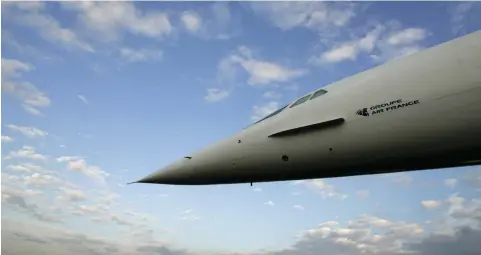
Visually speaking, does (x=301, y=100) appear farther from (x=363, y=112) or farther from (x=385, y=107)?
(x=385, y=107)

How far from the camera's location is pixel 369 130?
6.37m

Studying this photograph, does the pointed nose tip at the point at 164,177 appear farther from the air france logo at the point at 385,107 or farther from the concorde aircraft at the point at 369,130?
the air france logo at the point at 385,107

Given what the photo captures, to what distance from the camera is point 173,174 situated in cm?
764

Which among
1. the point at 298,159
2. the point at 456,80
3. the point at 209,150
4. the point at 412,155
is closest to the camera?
the point at 456,80

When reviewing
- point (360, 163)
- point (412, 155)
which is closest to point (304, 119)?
point (360, 163)

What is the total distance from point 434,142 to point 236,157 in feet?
9.85

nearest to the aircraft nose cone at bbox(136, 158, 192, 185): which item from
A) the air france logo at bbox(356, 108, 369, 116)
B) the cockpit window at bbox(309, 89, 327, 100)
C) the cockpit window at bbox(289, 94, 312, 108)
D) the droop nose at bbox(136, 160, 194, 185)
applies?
the droop nose at bbox(136, 160, 194, 185)

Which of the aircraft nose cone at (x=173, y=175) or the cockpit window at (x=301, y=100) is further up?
the cockpit window at (x=301, y=100)

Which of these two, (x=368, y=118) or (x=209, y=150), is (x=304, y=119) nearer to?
(x=368, y=118)

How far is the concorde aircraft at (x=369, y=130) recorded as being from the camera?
5.95 metres

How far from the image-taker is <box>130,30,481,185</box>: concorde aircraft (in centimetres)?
595

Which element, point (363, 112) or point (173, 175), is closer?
point (363, 112)

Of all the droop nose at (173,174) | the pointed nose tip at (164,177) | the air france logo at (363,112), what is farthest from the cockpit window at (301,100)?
the pointed nose tip at (164,177)

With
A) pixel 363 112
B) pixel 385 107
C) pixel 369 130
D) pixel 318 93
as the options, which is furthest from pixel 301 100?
pixel 385 107
